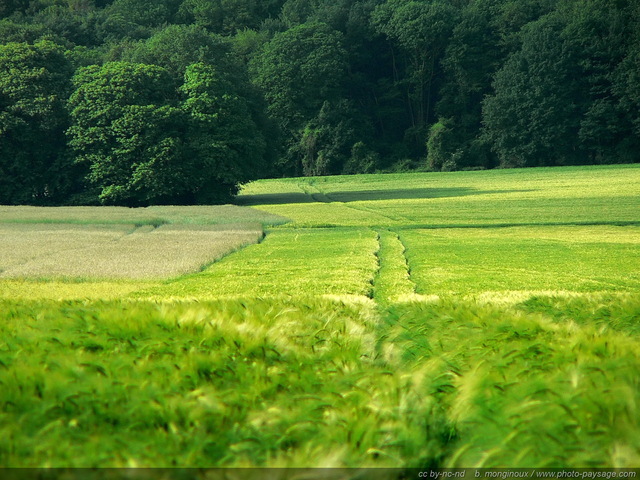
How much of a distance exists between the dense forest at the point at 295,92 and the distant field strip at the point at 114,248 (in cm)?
1851

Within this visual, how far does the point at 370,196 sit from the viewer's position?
58688mm

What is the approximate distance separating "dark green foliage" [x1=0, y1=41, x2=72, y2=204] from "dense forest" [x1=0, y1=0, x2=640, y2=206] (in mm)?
117

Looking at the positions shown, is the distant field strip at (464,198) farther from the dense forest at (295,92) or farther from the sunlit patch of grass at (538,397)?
the sunlit patch of grass at (538,397)

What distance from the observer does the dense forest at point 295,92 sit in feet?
172

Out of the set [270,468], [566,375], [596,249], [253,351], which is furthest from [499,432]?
[596,249]

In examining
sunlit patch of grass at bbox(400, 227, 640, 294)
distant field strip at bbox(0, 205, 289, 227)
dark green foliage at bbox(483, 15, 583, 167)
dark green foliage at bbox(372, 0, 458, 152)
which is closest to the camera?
sunlit patch of grass at bbox(400, 227, 640, 294)

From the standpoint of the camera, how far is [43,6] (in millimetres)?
101750

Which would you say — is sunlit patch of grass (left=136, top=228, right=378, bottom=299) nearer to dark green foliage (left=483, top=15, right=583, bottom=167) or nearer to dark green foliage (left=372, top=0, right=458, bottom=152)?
dark green foliage (left=483, top=15, right=583, bottom=167)

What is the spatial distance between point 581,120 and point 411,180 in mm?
23746

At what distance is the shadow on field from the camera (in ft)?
180

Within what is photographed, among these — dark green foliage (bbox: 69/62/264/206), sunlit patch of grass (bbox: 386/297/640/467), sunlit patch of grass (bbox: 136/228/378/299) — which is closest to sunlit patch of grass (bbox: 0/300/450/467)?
sunlit patch of grass (bbox: 386/297/640/467)

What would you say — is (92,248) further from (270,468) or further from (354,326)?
(270,468)

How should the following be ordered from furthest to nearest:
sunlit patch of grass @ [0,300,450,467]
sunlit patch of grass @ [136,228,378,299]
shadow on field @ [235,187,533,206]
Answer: shadow on field @ [235,187,533,206], sunlit patch of grass @ [136,228,378,299], sunlit patch of grass @ [0,300,450,467]

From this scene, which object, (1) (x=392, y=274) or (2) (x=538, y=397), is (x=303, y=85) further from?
(2) (x=538, y=397)
